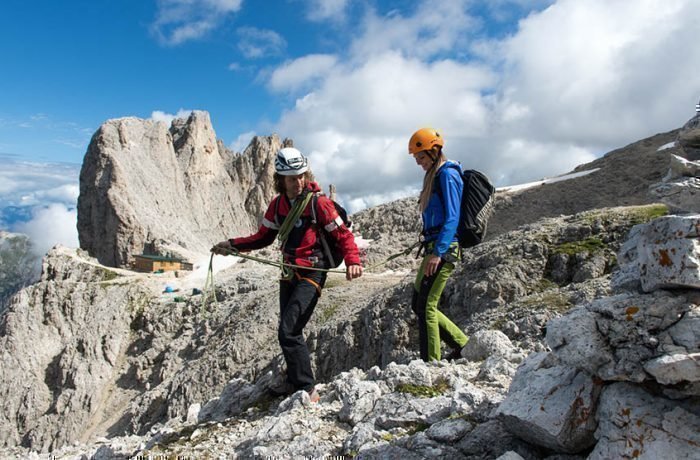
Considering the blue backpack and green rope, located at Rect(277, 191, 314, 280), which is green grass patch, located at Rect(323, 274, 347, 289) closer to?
green rope, located at Rect(277, 191, 314, 280)

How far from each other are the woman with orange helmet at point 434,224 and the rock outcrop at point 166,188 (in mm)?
55407

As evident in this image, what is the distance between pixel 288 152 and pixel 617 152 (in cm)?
5518

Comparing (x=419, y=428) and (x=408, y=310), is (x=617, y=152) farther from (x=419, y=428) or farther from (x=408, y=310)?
(x=419, y=428)

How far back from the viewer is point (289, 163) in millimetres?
6406

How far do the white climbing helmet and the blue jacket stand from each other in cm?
171

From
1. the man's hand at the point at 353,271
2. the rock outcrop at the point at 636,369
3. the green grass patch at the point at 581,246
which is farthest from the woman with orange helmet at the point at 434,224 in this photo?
the green grass patch at the point at 581,246

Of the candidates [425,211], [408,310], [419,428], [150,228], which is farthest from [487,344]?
[150,228]

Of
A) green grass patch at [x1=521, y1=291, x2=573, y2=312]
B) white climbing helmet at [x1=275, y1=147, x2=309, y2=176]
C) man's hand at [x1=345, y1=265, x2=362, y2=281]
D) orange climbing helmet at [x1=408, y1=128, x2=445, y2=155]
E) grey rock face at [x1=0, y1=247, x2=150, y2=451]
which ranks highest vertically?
orange climbing helmet at [x1=408, y1=128, x2=445, y2=155]

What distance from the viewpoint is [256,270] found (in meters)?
39.8

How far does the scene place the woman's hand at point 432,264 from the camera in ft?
20.4

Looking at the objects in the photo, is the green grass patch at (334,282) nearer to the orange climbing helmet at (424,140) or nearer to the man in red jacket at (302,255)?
the man in red jacket at (302,255)

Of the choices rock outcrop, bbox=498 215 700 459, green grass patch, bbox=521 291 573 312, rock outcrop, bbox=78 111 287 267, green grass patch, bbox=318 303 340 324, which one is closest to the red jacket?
rock outcrop, bbox=498 215 700 459

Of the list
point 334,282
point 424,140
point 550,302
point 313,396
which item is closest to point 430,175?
point 424,140

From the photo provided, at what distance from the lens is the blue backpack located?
6391 millimetres
